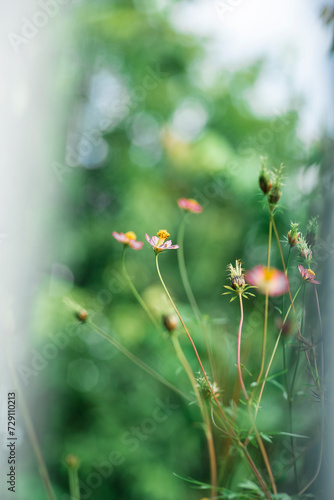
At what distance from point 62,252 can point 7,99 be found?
416mm

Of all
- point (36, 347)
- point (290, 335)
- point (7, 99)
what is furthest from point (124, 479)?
point (7, 99)

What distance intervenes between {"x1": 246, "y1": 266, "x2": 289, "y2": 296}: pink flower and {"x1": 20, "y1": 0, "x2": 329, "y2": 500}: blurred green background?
0.23 m

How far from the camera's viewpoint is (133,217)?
95 cm

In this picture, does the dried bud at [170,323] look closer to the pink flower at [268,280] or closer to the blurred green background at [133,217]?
the pink flower at [268,280]

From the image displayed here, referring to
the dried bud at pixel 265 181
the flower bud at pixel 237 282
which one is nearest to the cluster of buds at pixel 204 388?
the flower bud at pixel 237 282

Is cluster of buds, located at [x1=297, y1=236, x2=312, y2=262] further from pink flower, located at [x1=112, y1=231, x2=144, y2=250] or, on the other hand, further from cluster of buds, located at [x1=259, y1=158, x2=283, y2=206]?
pink flower, located at [x1=112, y1=231, x2=144, y2=250]

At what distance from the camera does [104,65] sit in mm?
1001

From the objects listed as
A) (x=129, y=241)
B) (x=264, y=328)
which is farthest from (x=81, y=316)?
(x=264, y=328)

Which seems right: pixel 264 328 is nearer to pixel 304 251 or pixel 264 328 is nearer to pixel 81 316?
pixel 304 251

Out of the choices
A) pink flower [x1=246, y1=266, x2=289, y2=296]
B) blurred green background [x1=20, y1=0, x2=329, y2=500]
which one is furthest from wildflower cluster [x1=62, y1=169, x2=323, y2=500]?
blurred green background [x1=20, y1=0, x2=329, y2=500]

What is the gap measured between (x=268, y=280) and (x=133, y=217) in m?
0.60

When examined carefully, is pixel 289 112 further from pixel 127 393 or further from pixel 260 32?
pixel 127 393

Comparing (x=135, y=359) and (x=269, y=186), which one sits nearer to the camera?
(x=269, y=186)

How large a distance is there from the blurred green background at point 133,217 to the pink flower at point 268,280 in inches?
9.2
